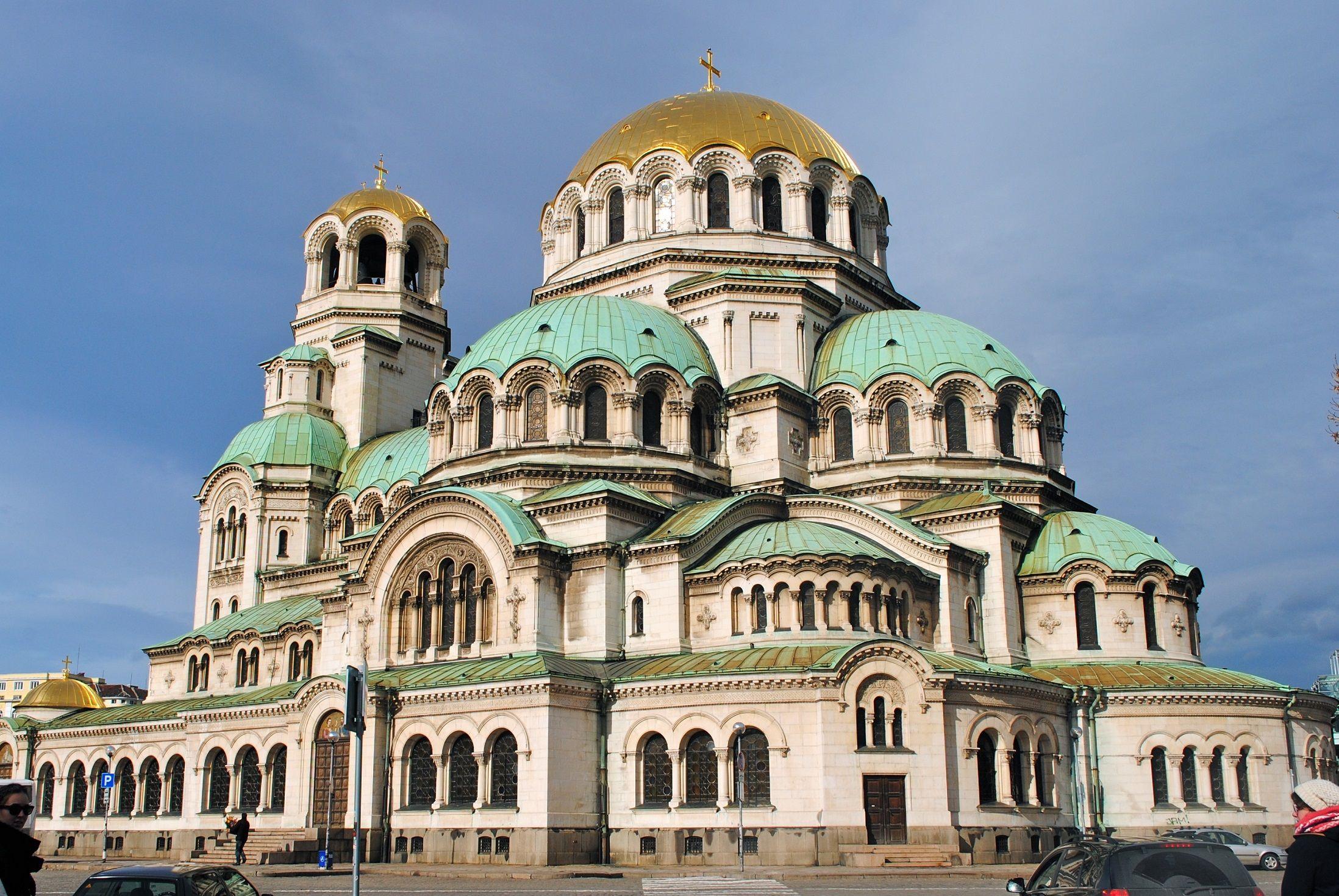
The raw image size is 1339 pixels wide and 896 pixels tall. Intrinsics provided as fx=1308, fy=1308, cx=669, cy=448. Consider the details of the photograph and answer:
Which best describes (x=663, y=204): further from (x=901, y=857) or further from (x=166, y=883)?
(x=166, y=883)

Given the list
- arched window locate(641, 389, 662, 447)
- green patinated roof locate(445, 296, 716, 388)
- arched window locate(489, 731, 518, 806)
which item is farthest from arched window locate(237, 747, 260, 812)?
arched window locate(641, 389, 662, 447)

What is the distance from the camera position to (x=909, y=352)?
42.8 metres

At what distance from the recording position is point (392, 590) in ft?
127

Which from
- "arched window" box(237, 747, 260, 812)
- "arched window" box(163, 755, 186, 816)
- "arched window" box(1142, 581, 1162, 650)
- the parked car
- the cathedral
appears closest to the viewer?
the parked car

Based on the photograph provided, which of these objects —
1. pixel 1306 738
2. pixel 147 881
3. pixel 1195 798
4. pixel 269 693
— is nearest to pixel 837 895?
pixel 147 881

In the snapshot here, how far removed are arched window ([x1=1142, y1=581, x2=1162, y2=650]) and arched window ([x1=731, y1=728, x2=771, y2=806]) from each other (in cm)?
1393

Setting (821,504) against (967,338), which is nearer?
(821,504)

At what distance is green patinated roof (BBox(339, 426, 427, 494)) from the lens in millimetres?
48594

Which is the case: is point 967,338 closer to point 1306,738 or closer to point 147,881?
point 1306,738

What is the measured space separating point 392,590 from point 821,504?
42.8 feet

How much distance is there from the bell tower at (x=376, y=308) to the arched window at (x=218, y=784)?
15.6 meters

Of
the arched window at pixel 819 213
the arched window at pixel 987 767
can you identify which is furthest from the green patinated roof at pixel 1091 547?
the arched window at pixel 819 213

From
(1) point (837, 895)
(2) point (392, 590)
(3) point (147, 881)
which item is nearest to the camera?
(3) point (147, 881)

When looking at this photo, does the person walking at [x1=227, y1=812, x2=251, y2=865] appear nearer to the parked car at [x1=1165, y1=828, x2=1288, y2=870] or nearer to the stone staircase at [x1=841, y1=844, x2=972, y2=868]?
the stone staircase at [x1=841, y1=844, x2=972, y2=868]
